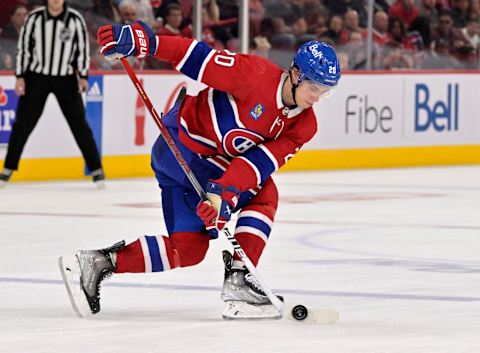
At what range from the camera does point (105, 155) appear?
34.9ft

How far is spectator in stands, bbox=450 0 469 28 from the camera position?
44.0ft

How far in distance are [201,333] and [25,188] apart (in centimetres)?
542

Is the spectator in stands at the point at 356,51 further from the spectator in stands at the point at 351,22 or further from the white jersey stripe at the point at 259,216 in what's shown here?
the white jersey stripe at the point at 259,216

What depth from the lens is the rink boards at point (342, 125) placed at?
1029cm

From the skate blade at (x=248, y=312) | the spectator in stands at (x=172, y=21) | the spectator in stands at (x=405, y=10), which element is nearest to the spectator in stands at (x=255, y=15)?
the spectator in stands at (x=172, y=21)

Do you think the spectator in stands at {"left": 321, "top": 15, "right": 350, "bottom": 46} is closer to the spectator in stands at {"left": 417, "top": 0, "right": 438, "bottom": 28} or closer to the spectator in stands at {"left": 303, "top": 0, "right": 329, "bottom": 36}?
the spectator in stands at {"left": 303, "top": 0, "right": 329, "bottom": 36}

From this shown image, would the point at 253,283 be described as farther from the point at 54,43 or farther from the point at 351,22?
the point at 351,22

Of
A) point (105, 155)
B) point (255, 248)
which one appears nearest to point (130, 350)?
point (255, 248)

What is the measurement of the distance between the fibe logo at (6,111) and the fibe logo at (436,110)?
3771 mm

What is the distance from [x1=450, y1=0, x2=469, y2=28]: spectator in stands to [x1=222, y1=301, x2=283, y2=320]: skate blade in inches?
352

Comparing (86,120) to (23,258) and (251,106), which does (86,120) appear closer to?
(23,258)

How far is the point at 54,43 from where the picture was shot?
9.83 meters

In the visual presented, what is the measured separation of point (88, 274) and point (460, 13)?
9100mm

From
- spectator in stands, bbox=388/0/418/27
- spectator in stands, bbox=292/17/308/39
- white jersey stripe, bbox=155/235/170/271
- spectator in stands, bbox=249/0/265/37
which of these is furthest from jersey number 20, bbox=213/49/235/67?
spectator in stands, bbox=388/0/418/27
